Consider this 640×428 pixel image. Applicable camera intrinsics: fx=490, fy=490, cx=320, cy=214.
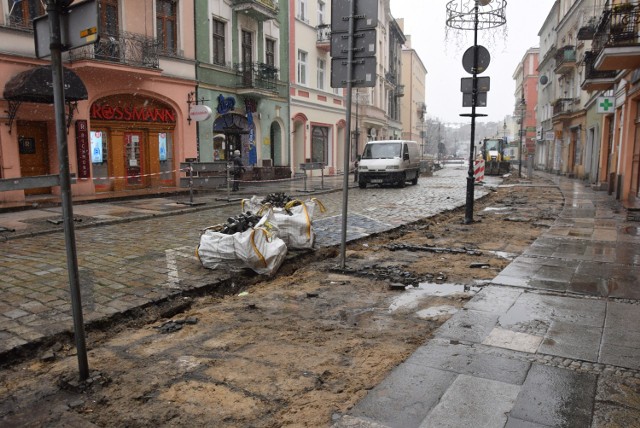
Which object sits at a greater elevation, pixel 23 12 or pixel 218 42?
pixel 218 42

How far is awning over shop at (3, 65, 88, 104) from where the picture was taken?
12.9 m

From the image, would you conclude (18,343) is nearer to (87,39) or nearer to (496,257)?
(87,39)

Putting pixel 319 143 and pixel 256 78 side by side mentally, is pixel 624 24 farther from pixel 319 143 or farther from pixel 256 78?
pixel 319 143

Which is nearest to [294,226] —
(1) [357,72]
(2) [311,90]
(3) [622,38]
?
(1) [357,72]

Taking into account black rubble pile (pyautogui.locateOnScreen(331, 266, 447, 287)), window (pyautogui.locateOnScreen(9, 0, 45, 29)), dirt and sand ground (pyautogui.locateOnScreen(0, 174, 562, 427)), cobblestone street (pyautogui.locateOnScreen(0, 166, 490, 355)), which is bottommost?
dirt and sand ground (pyautogui.locateOnScreen(0, 174, 562, 427))

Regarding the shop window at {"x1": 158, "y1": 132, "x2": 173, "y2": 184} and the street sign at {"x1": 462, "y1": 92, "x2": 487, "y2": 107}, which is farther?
the shop window at {"x1": 158, "y1": 132, "x2": 173, "y2": 184}

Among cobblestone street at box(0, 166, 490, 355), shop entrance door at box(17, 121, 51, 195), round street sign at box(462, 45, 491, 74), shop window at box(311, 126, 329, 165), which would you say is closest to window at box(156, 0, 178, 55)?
shop entrance door at box(17, 121, 51, 195)

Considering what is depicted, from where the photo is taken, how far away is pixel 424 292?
561cm

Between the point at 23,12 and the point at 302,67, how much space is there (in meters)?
16.9

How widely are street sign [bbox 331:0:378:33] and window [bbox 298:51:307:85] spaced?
22.6m

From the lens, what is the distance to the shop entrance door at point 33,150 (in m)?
14.6

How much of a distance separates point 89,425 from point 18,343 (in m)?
1.55

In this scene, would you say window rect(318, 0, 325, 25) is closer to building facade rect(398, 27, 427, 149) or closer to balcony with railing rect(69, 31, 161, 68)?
balcony with railing rect(69, 31, 161, 68)

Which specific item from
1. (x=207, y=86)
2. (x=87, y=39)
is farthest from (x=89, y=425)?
(x=207, y=86)
